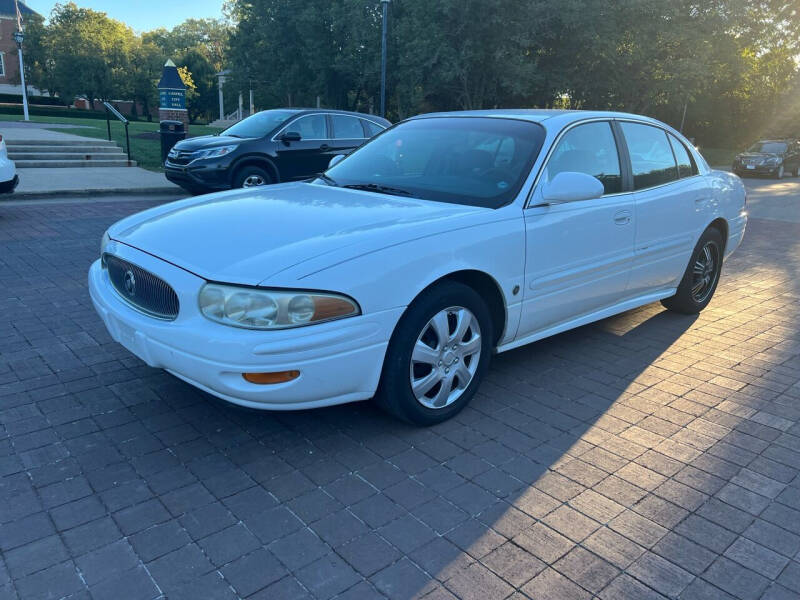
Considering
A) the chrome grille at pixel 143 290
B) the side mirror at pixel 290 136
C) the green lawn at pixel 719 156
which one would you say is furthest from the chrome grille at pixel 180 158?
the green lawn at pixel 719 156

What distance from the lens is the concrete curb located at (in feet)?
33.2

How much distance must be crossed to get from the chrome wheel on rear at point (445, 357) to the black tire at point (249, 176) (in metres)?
7.88

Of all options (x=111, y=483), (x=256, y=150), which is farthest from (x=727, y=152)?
(x=111, y=483)

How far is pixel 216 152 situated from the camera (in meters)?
10.5

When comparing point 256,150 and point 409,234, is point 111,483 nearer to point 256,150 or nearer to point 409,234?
point 409,234

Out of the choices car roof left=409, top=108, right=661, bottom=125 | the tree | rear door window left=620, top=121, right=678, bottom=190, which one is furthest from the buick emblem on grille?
the tree

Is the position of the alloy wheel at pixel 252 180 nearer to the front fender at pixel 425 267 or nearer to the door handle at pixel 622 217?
the door handle at pixel 622 217

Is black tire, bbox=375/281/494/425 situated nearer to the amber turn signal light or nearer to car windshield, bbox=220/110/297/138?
the amber turn signal light

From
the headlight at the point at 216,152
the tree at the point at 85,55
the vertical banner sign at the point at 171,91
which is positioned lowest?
the headlight at the point at 216,152

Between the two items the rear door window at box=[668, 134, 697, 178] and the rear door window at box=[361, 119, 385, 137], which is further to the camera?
the rear door window at box=[361, 119, 385, 137]

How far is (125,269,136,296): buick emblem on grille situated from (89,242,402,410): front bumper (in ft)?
0.58

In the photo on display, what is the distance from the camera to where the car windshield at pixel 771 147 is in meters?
25.9

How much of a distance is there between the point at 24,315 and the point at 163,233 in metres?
2.30

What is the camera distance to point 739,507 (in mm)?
2824
